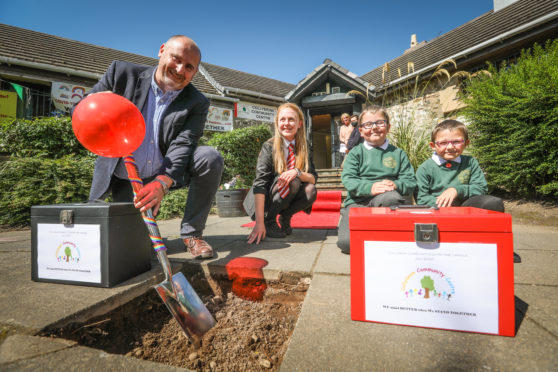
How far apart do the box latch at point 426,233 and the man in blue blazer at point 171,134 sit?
1297 mm

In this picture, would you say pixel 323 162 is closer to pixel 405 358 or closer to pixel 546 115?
pixel 546 115

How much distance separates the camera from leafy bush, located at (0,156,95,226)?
350 cm

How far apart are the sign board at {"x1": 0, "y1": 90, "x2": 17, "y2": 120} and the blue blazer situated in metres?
7.62

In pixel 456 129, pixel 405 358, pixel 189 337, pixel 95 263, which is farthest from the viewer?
pixel 456 129

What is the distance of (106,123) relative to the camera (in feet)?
3.42

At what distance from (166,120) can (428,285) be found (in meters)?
1.82

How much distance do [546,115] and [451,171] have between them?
2.55m

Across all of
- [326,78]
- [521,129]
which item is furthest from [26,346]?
[326,78]

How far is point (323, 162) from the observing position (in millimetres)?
13062

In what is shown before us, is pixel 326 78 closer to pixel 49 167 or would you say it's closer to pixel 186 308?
pixel 49 167

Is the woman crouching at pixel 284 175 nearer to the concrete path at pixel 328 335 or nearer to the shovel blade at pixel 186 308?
the concrete path at pixel 328 335

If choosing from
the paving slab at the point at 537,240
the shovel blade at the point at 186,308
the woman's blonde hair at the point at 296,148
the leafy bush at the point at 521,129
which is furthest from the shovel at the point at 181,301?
the leafy bush at the point at 521,129

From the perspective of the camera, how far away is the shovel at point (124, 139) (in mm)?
1026

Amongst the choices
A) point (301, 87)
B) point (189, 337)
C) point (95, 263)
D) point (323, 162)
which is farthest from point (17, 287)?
point (323, 162)
